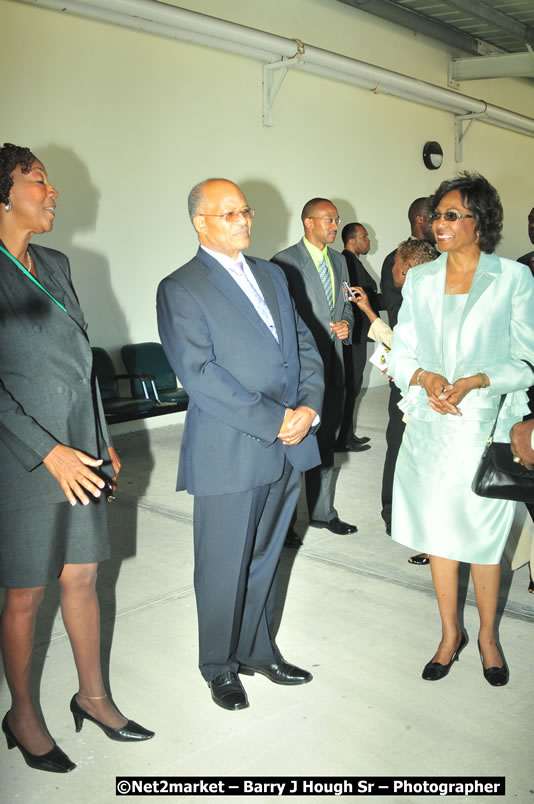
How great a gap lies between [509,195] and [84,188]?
7.82 metres

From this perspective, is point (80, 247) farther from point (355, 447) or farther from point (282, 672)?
point (282, 672)

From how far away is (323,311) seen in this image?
420 cm

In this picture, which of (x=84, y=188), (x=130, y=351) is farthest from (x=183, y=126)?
(x=130, y=351)

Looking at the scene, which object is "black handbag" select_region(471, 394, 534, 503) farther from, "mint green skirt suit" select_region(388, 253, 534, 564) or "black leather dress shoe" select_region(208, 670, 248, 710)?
"black leather dress shoe" select_region(208, 670, 248, 710)

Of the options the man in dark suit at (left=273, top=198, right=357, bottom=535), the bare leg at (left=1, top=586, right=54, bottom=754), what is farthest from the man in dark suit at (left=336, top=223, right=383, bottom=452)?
the bare leg at (left=1, top=586, right=54, bottom=754)

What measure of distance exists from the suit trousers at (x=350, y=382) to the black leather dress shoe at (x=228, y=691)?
3.46 meters

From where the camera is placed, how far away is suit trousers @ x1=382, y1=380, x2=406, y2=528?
13.4 ft

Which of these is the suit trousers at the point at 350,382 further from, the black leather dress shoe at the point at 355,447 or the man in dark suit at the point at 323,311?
the man in dark suit at the point at 323,311

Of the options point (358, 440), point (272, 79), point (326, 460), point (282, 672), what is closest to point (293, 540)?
point (326, 460)

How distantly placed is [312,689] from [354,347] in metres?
3.97

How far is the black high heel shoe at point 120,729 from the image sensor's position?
2330 millimetres

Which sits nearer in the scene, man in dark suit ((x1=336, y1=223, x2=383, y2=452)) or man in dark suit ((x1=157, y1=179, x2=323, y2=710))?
man in dark suit ((x1=157, y1=179, x2=323, y2=710))

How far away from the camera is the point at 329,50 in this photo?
8273mm

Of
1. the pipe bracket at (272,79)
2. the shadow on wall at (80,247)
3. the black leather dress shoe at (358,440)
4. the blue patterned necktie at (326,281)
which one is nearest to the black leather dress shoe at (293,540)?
the blue patterned necktie at (326,281)
